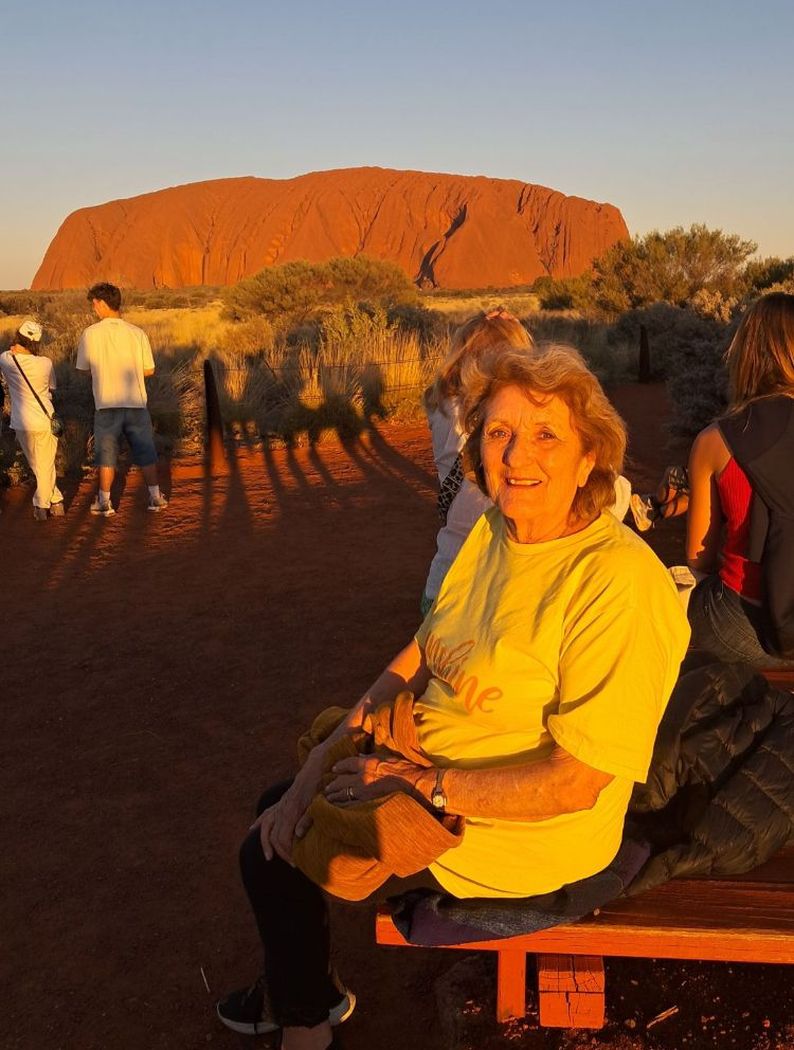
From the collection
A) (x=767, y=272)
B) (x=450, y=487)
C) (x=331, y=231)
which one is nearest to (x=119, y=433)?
(x=450, y=487)

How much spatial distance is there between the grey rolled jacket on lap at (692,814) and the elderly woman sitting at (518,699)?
52mm

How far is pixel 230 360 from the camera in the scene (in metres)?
14.0

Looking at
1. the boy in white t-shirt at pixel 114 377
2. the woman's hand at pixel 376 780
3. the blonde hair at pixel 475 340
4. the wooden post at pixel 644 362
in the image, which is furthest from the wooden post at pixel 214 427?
the wooden post at pixel 644 362

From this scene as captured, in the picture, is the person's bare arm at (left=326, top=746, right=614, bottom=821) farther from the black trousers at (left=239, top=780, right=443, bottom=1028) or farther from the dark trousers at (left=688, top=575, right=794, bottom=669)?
the dark trousers at (left=688, top=575, right=794, bottom=669)

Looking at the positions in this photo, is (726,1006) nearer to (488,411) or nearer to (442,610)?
(442,610)

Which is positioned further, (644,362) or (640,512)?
(644,362)

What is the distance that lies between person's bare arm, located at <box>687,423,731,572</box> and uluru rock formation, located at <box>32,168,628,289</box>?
86.2 metres

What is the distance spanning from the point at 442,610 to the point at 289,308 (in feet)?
83.3

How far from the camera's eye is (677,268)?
23.0m

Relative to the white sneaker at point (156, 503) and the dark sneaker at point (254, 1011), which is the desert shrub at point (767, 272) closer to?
the white sneaker at point (156, 503)

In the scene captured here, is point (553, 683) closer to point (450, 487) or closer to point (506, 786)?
point (506, 786)

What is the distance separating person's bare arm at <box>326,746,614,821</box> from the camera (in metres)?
1.58

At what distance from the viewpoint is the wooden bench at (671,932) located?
1.78 m

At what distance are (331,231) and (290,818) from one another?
97.6 m
